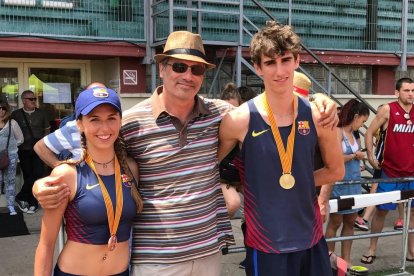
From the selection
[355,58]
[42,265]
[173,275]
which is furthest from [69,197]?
[355,58]

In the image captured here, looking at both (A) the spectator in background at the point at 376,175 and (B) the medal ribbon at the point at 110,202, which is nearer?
(B) the medal ribbon at the point at 110,202

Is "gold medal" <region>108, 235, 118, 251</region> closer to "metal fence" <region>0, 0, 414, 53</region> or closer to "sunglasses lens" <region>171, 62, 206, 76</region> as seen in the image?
"sunglasses lens" <region>171, 62, 206, 76</region>

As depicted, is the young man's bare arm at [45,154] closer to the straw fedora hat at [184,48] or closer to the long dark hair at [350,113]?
the straw fedora hat at [184,48]

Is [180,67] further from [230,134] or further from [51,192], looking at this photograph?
[51,192]

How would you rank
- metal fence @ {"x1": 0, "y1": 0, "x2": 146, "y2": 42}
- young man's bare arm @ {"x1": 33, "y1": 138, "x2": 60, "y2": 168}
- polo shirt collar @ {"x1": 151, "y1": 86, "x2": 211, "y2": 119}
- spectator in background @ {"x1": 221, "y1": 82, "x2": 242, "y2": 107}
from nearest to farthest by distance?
1. polo shirt collar @ {"x1": 151, "y1": 86, "x2": 211, "y2": 119}
2. young man's bare arm @ {"x1": 33, "y1": 138, "x2": 60, "y2": 168}
3. spectator in background @ {"x1": 221, "y1": 82, "x2": 242, "y2": 107}
4. metal fence @ {"x1": 0, "y1": 0, "x2": 146, "y2": 42}

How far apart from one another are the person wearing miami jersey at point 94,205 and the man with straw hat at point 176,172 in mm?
107

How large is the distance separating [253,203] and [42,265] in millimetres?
1071

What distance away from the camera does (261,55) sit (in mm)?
2443

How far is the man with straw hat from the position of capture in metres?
2.44

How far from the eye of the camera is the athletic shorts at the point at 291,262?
244 centimetres

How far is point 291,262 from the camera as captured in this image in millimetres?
2455

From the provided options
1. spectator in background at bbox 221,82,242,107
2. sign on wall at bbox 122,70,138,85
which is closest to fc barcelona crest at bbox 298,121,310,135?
spectator in background at bbox 221,82,242,107

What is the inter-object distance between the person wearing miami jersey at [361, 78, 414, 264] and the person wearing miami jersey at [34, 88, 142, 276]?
3.71 metres

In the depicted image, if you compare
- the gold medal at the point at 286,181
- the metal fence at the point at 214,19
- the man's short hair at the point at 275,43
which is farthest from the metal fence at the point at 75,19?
the gold medal at the point at 286,181
